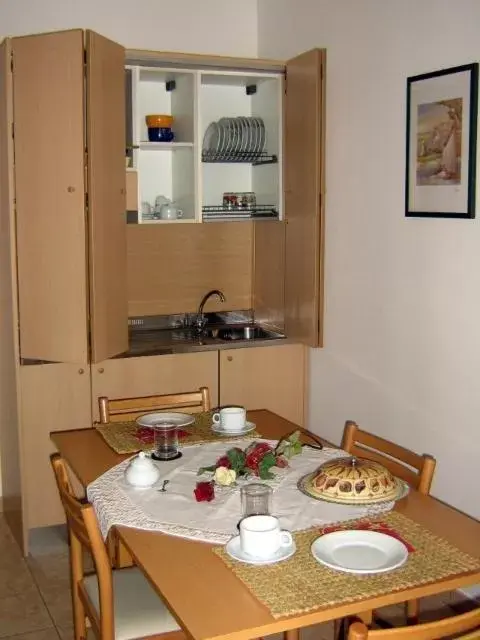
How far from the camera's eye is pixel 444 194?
291 centimetres

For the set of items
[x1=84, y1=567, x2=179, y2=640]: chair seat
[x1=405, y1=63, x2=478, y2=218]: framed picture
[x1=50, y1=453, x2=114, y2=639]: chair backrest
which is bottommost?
[x1=84, y1=567, x2=179, y2=640]: chair seat

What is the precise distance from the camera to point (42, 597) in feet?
10.5

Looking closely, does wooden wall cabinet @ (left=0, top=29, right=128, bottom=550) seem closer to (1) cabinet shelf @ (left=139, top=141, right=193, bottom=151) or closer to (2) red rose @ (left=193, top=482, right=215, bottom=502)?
(1) cabinet shelf @ (left=139, top=141, right=193, bottom=151)

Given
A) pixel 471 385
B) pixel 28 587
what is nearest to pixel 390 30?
pixel 471 385

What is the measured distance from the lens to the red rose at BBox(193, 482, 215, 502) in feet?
6.93

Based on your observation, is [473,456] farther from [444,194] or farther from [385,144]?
[385,144]

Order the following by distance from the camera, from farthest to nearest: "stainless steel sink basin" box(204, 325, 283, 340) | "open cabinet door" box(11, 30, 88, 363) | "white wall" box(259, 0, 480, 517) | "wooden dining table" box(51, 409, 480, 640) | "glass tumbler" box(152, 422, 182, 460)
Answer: "stainless steel sink basin" box(204, 325, 283, 340) < "open cabinet door" box(11, 30, 88, 363) < "white wall" box(259, 0, 480, 517) < "glass tumbler" box(152, 422, 182, 460) < "wooden dining table" box(51, 409, 480, 640)

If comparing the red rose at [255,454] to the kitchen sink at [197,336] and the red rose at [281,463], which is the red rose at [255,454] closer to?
the red rose at [281,463]

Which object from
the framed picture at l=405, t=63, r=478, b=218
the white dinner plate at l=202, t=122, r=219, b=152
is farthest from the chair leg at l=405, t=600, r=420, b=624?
the white dinner plate at l=202, t=122, r=219, b=152

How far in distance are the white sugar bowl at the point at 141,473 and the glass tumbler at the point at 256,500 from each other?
0.32 meters

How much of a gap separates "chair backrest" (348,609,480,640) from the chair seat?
829 millimetres

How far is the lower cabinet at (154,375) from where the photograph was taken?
3.63 m

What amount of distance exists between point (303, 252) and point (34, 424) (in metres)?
1.43

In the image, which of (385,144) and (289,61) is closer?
(385,144)
